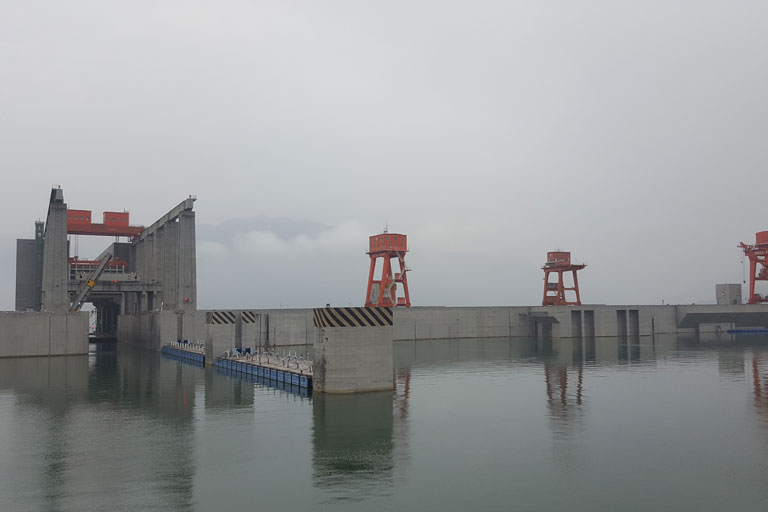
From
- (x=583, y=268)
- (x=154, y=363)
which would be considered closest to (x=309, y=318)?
(x=154, y=363)

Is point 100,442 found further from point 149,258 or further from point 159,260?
point 149,258

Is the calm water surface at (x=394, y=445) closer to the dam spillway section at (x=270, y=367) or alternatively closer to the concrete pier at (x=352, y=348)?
the concrete pier at (x=352, y=348)

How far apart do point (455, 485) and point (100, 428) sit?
1698 centimetres

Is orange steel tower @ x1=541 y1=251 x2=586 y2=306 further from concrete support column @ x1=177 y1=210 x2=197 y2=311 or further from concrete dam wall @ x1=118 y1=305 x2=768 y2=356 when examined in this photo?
concrete support column @ x1=177 y1=210 x2=197 y2=311

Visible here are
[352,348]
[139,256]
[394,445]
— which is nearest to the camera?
[394,445]

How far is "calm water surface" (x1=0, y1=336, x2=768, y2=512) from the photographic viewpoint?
54.5 ft

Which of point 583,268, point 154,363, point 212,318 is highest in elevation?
point 583,268

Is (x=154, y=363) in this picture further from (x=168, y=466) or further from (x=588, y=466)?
(x=588, y=466)

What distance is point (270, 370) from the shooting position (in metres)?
43.2

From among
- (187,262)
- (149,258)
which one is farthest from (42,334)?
(149,258)

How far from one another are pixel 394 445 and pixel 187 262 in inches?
2307

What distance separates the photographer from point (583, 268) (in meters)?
105

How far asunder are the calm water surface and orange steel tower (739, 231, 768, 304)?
72183 millimetres

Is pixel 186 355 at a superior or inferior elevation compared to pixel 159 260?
inferior
